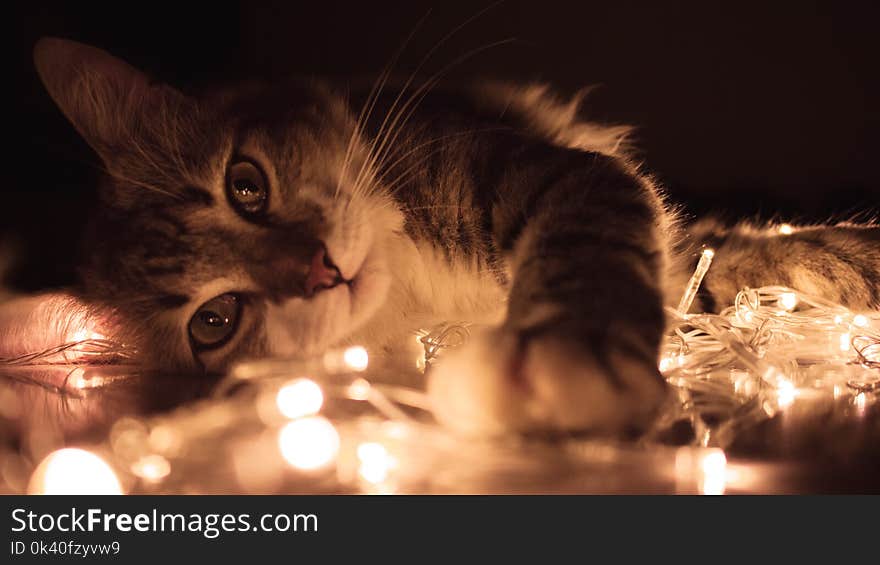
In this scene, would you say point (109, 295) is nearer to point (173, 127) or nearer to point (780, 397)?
point (173, 127)

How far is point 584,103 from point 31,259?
1.54 m

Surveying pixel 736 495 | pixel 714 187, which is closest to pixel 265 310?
pixel 736 495

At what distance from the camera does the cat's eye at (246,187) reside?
1219mm

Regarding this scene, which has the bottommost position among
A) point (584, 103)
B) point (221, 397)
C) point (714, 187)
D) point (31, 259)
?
point (221, 397)

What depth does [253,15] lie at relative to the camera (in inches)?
85.1

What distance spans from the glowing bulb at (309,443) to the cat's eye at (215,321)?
0.41 metres

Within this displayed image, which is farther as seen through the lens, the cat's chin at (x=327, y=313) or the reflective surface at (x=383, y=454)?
the cat's chin at (x=327, y=313)

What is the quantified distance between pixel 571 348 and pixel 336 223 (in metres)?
0.58

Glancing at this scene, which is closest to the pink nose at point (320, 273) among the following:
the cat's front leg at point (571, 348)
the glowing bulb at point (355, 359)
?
the glowing bulb at point (355, 359)

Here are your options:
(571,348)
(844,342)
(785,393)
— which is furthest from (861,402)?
(571,348)

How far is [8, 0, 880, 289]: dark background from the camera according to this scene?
2064mm

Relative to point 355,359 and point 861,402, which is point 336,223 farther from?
point 861,402

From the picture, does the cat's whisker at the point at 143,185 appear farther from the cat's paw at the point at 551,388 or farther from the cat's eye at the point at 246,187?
the cat's paw at the point at 551,388

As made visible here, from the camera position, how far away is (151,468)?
0.74 metres
